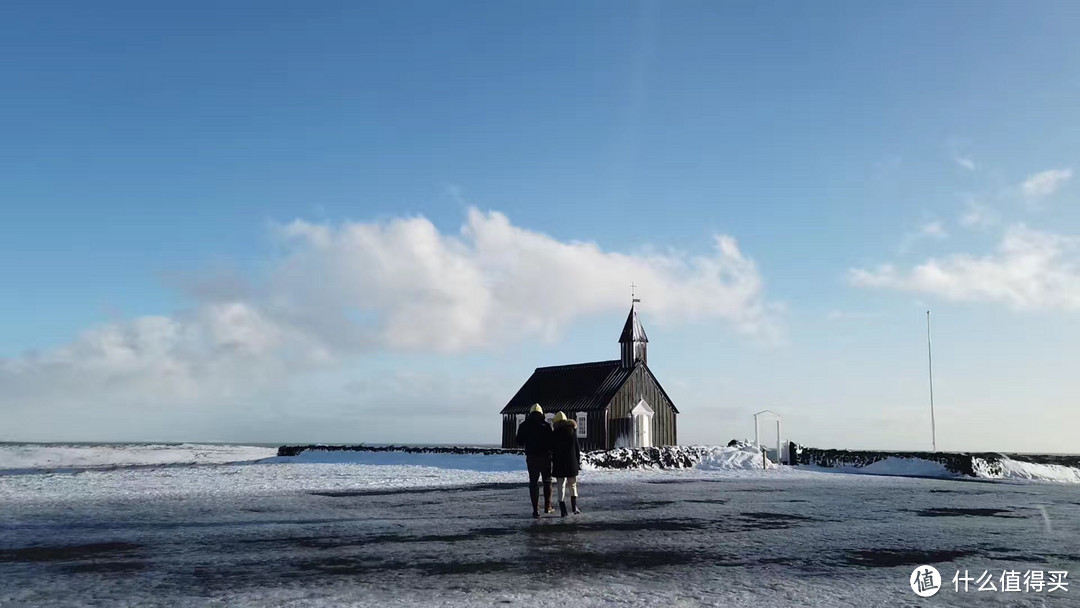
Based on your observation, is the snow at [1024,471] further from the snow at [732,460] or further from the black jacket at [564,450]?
the black jacket at [564,450]

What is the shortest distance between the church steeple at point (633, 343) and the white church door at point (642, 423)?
9.21 feet

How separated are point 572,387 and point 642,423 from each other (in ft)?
16.9

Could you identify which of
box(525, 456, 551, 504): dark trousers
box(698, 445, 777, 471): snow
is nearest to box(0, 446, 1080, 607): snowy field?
box(525, 456, 551, 504): dark trousers

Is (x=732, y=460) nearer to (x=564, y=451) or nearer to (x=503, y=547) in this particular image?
(x=564, y=451)

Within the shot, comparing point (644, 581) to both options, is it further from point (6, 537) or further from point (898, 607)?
point (6, 537)

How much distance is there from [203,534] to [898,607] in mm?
10594

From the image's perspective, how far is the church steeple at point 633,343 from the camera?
153ft

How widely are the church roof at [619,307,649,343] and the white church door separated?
4059mm

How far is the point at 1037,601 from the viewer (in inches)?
304

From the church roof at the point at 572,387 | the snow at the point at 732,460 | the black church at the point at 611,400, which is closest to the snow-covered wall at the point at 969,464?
the snow at the point at 732,460

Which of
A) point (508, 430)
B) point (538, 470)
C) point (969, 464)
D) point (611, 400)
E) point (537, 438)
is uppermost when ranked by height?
point (611, 400)

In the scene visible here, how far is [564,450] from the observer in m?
14.7

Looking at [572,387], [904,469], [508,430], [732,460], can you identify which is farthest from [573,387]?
[904,469]
